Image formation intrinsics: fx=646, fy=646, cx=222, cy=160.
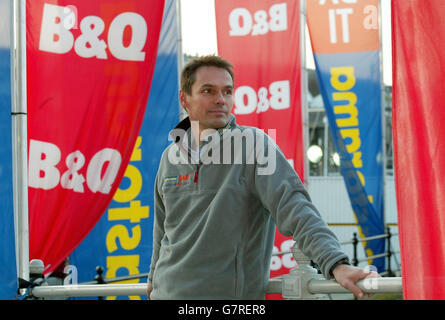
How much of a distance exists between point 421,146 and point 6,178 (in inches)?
101

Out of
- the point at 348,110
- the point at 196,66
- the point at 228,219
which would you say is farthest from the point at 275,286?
the point at 348,110

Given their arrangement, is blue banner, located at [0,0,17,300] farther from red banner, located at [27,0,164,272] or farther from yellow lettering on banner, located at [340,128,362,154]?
yellow lettering on banner, located at [340,128,362,154]

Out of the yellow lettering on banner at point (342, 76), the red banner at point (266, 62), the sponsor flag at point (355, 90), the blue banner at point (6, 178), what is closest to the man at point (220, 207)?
the blue banner at point (6, 178)

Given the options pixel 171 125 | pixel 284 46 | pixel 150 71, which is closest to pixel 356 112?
pixel 284 46

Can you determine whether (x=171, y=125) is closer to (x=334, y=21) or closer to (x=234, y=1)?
(x=234, y=1)

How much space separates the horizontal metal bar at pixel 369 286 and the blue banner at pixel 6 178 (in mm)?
1932

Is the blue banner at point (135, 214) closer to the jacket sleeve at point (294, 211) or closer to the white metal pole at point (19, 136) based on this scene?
the white metal pole at point (19, 136)

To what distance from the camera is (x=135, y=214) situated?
6.43 meters

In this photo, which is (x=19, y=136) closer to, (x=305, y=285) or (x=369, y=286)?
(x=305, y=285)

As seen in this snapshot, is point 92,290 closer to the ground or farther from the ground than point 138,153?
closer to the ground

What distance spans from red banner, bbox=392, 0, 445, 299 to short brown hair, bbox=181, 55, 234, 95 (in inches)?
25.5

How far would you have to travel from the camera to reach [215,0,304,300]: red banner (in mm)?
8453

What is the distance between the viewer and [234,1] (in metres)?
8.44

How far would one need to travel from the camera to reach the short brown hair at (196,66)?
2.48 m
